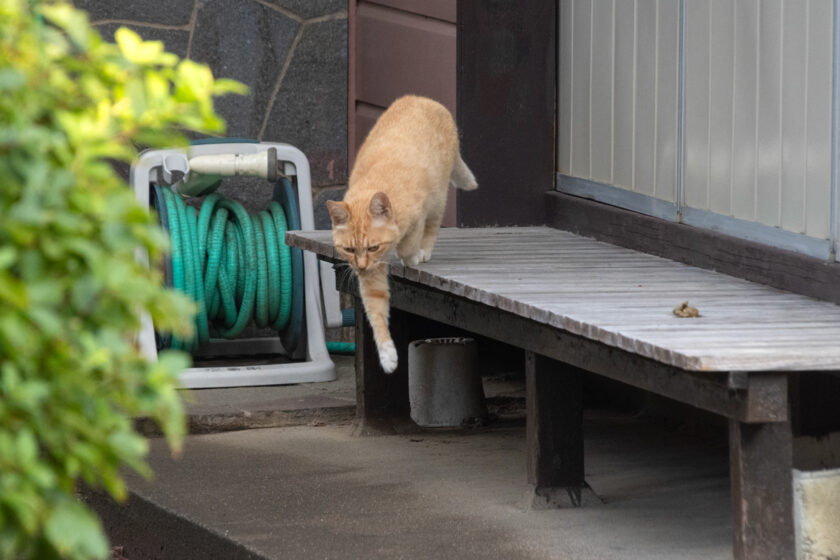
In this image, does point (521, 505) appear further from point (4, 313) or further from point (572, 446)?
point (4, 313)

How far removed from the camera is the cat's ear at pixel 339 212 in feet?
14.7

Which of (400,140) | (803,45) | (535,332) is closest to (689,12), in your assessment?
(803,45)

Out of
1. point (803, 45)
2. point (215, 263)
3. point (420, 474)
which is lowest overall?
point (420, 474)

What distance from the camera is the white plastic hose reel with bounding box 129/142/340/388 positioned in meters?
6.13

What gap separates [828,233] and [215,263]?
300cm

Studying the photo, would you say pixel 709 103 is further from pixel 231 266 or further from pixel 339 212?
pixel 231 266

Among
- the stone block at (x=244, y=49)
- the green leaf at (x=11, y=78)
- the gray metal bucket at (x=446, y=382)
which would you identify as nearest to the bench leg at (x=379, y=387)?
the gray metal bucket at (x=446, y=382)

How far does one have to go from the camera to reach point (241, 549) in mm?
3811

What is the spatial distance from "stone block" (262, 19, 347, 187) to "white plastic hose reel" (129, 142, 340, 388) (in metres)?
0.87

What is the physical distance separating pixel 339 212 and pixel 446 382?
1.35 meters

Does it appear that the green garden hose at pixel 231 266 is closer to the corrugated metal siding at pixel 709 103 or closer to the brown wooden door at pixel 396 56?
the brown wooden door at pixel 396 56

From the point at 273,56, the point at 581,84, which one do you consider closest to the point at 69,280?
the point at 581,84

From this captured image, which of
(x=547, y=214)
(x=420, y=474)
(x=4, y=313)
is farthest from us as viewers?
(x=547, y=214)

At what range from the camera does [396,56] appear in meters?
7.24
